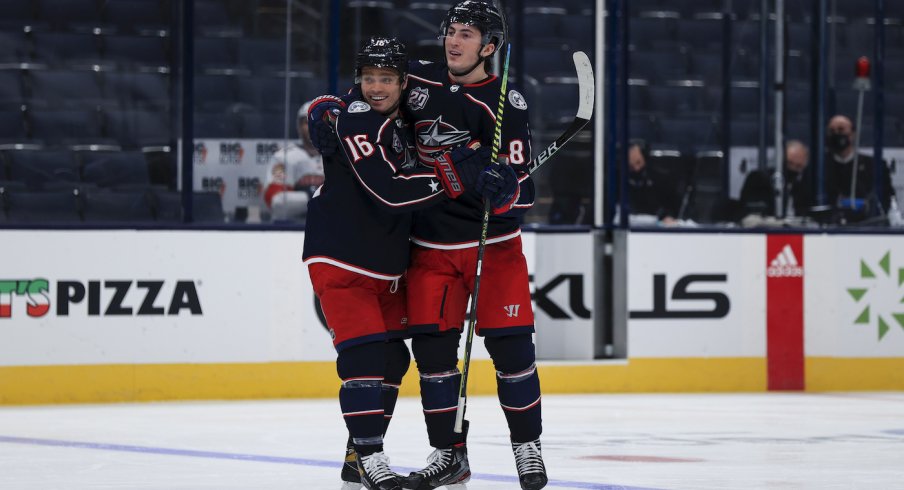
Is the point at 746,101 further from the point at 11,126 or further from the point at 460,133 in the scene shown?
the point at 460,133

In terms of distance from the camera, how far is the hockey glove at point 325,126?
4199 mm

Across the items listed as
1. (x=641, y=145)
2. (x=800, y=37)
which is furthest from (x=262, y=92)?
(x=800, y=37)

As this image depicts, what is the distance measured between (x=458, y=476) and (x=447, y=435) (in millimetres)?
132

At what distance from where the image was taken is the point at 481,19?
432cm

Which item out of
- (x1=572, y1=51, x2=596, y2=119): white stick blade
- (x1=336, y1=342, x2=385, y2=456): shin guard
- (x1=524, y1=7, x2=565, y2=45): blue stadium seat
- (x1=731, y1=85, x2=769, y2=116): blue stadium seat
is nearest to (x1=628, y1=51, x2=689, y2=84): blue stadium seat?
(x1=524, y1=7, x2=565, y2=45): blue stadium seat

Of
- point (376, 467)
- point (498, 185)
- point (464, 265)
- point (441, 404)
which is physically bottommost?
point (376, 467)

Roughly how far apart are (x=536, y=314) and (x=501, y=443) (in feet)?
8.21

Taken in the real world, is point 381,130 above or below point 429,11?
below

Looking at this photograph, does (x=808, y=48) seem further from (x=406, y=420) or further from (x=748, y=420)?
(x=406, y=420)

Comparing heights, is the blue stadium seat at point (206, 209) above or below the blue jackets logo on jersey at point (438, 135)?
below

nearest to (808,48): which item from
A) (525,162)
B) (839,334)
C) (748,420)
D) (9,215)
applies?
(839,334)

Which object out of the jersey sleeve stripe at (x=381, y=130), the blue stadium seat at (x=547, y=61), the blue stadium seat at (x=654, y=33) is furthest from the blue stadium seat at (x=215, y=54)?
the jersey sleeve stripe at (x=381, y=130)

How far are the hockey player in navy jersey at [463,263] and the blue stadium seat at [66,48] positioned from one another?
4433 mm

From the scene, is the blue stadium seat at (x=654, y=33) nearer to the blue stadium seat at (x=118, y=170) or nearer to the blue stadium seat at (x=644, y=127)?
the blue stadium seat at (x=644, y=127)
